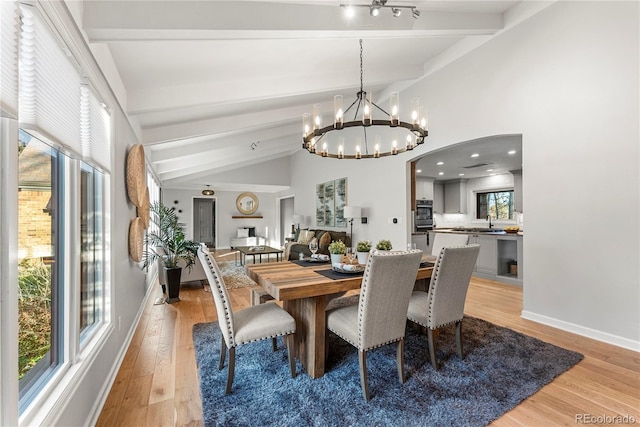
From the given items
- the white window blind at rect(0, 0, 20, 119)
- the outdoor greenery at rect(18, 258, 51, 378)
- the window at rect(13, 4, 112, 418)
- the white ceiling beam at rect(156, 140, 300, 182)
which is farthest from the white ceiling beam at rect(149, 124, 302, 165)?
the white window blind at rect(0, 0, 20, 119)

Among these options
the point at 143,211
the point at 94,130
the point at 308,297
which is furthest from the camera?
the point at 143,211

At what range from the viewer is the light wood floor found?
1.73 metres

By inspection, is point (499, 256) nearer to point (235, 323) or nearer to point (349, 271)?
point (349, 271)

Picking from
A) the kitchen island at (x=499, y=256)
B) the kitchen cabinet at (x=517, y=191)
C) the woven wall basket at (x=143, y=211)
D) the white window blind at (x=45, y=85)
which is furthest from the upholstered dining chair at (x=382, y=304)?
the kitchen cabinet at (x=517, y=191)

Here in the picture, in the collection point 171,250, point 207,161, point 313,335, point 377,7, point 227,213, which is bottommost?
point 313,335

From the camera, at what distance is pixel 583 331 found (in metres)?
2.85

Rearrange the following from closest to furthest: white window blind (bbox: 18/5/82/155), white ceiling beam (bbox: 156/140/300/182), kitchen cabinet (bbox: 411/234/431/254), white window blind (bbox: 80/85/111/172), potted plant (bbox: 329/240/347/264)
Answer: white window blind (bbox: 18/5/82/155) < white window blind (bbox: 80/85/111/172) < potted plant (bbox: 329/240/347/264) < kitchen cabinet (bbox: 411/234/431/254) < white ceiling beam (bbox: 156/140/300/182)

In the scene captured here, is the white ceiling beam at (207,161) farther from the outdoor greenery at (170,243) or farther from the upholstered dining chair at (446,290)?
the upholstered dining chair at (446,290)

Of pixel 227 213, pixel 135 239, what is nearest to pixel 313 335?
pixel 135 239

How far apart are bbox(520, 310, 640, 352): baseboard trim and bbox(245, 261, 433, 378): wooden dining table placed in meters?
1.85

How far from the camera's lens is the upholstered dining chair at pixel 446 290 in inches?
85.0

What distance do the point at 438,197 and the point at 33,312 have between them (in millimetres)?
9530

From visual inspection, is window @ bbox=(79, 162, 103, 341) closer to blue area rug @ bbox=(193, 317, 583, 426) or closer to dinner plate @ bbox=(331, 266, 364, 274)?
blue area rug @ bbox=(193, 317, 583, 426)

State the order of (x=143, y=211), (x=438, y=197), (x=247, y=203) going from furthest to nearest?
(x=247, y=203) < (x=438, y=197) < (x=143, y=211)
